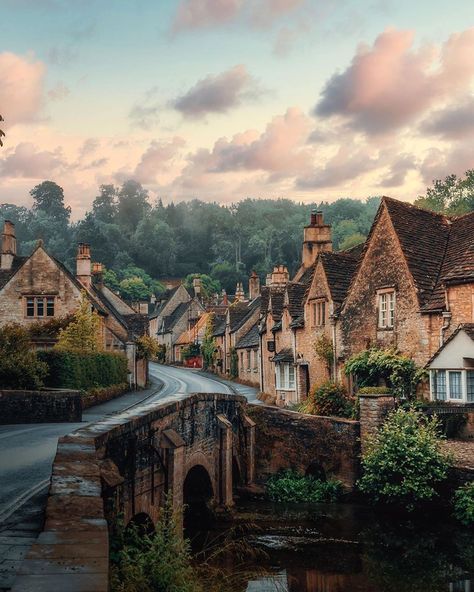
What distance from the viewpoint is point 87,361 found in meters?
39.1

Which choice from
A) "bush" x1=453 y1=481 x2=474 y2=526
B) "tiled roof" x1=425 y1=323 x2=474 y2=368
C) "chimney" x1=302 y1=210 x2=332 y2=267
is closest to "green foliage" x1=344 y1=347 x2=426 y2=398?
"tiled roof" x1=425 y1=323 x2=474 y2=368

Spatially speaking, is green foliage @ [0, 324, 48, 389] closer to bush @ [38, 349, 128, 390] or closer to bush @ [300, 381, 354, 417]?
bush @ [38, 349, 128, 390]

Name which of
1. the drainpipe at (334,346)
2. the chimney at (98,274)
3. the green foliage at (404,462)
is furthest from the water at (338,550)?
the chimney at (98,274)

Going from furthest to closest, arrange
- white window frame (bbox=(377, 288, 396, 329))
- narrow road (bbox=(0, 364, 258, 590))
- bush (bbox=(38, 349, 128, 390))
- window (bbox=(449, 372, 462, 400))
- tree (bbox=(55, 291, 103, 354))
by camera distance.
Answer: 1. tree (bbox=(55, 291, 103, 354))
2. bush (bbox=(38, 349, 128, 390))
3. white window frame (bbox=(377, 288, 396, 329))
4. window (bbox=(449, 372, 462, 400))
5. narrow road (bbox=(0, 364, 258, 590))

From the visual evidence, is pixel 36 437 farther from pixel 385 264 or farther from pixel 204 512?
pixel 385 264

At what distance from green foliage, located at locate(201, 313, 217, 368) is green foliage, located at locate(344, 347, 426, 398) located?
4558 centimetres

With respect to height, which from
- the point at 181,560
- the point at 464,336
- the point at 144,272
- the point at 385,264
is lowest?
the point at 181,560

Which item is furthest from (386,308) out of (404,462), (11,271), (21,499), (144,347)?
(11,271)

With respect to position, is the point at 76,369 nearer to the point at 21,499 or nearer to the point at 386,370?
the point at 386,370

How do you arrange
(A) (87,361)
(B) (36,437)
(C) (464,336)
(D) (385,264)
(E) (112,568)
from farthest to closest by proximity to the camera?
1. (A) (87,361)
2. (D) (385,264)
3. (C) (464,336)
4. (B) (36,437)
5. (E) (112,568)

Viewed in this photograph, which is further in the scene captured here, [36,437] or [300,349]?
[300,349]

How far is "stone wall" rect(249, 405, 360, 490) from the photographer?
27.8 m

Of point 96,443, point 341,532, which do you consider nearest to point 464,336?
point 341,532

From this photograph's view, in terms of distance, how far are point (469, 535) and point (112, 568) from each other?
15392 millimetres
